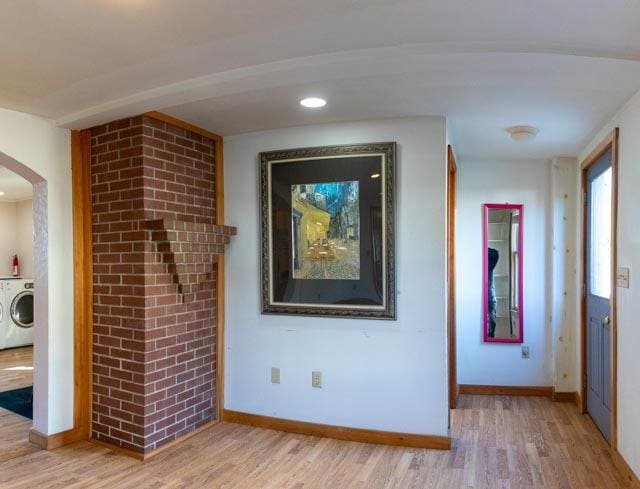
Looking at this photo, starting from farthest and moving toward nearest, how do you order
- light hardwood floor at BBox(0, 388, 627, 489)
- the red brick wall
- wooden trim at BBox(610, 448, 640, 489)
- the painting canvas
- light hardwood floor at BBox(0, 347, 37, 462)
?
the painting canvas < light hardwood floor at BBox(0, 347, 37, 462) < the red brick wall < light hardwood floor at BBox(0, 388, 627, 489) < wooden trim at BBox(610, 448, 640, 489)

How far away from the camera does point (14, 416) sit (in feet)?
11.2

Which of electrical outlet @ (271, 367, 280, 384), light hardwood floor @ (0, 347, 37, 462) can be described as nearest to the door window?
electrical outlet @ (271, 367, 280, 384)

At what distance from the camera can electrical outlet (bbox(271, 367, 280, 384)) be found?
10.3 feet

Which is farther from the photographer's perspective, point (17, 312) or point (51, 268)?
point (17, 312)

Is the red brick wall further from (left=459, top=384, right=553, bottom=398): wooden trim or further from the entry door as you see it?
the entry door

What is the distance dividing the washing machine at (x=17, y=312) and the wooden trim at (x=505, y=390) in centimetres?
551

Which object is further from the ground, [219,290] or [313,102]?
[313,102]

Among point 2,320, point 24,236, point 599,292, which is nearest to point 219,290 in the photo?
point 599,292

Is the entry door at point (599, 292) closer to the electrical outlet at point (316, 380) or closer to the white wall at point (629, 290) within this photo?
the white wall at point (629, 290)

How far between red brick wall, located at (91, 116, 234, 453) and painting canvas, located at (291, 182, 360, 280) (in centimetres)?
59

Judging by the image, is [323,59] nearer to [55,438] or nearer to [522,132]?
[522,132]

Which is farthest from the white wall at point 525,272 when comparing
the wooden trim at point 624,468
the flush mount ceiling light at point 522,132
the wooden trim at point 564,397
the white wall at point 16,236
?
the white wall at point 16,236

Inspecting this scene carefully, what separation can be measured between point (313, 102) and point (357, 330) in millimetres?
1459

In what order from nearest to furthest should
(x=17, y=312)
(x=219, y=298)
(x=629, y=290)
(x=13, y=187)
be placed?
(x=629, y=290), (x=219, y=298), (x=13, y=187), (x=17, y=312)
